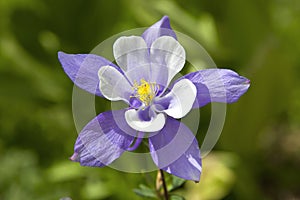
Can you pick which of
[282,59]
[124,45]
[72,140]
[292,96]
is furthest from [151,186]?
[292,96]

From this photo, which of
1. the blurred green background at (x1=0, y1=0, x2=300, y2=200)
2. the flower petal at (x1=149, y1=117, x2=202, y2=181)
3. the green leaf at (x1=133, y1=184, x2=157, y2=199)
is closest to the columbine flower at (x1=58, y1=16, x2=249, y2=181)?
the flower petal at (x1=149, y1=117, x2=202, y2=181)

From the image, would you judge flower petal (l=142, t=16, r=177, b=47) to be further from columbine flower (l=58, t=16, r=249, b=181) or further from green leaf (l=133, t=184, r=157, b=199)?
green leaf (l=133, t=184, r=157, b=199)

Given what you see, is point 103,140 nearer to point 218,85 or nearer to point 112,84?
point 112,84

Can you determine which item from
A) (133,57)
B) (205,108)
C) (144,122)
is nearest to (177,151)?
(144,122)

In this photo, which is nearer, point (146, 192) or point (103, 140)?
point (103, 140)

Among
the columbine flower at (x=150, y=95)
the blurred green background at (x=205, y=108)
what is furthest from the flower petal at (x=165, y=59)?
the blurred green background at (x=205, y=108)

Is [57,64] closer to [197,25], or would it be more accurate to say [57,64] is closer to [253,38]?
[197,25]
